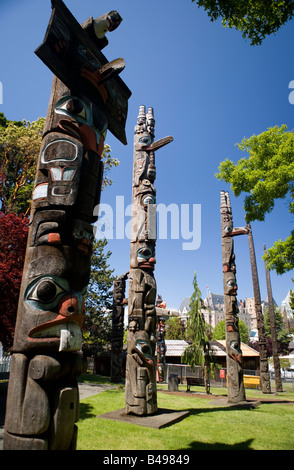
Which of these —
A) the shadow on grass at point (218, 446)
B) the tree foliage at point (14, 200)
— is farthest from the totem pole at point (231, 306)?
the tree foliage at point (14, 200)

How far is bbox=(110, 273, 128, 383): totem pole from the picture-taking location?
16297mm

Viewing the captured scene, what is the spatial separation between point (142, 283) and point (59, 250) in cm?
542

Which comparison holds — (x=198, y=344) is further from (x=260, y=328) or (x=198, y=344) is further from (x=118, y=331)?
(x=118, y=331)

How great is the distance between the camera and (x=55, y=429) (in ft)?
8.75

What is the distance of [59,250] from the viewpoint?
3229 millimetres

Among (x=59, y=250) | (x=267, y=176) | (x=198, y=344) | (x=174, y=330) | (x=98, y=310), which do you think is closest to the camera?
(x=59, y=250)

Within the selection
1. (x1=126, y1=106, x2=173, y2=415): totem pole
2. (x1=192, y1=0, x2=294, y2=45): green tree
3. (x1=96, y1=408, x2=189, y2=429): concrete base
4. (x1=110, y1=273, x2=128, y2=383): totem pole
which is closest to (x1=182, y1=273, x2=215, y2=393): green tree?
(x1=110, y1=273, x2=128, y2=383): totem pole

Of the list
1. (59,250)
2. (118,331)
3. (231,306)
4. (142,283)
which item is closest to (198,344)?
(231,306)

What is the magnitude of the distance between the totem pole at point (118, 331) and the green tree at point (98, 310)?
9.34m

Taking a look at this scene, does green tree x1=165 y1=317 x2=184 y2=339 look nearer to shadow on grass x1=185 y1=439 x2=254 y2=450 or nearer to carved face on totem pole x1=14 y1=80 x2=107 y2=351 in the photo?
shadow on grass x1=185 y1=439 x2=254 y2=450

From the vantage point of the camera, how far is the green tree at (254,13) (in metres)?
5.75
